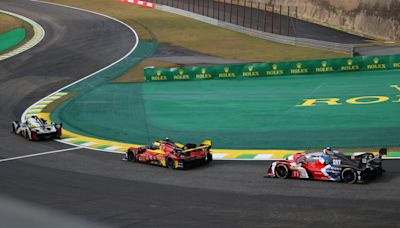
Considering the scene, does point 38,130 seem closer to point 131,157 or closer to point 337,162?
point 131,157

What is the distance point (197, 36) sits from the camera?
54.5 m

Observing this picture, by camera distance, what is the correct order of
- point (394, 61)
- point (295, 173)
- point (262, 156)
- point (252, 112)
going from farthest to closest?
point (394, 61) → point (252, 112) → point (262, 156) → point (295, 173)

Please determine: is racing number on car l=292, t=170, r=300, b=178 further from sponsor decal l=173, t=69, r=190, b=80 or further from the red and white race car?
sponsor decal l=173, t=69, r=190, b=80

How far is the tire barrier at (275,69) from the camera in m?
37.4

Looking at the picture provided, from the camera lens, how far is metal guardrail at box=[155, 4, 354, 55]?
45156mm

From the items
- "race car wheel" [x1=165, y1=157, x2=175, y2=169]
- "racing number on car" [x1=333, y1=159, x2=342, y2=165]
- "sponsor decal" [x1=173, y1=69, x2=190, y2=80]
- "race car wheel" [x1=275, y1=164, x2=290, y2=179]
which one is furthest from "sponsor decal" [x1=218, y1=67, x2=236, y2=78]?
"racing number on car" [x1=333, y1=159, x2=342, y2=165]

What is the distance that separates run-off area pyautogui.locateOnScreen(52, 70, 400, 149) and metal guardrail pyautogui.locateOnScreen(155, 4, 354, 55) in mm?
8211

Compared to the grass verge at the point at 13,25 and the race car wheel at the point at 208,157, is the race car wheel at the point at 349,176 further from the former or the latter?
the grass verge at the point at 13,25

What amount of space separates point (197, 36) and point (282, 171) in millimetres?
37553

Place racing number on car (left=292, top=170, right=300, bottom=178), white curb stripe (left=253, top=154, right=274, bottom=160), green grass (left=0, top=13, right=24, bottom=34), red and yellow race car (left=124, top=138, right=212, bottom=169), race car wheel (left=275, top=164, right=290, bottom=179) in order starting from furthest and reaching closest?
green grass (left=0, top=13, right=24, bottom=34) → white curb stripe (left=253, top=154, right=274, bottom=160) → red and yellow race car (left=124, top=138, right=212, bottom=169) → race car wheel (left=275, top=164, right=290, bottom=179) → racing number on car (left=292, top=170, right=300, bottom=178)

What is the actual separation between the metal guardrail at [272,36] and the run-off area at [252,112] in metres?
8.21

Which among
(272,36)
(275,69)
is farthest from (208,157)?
(272,36)

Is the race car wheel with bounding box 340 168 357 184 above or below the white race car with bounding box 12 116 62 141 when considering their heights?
above

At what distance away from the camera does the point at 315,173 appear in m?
17.6
